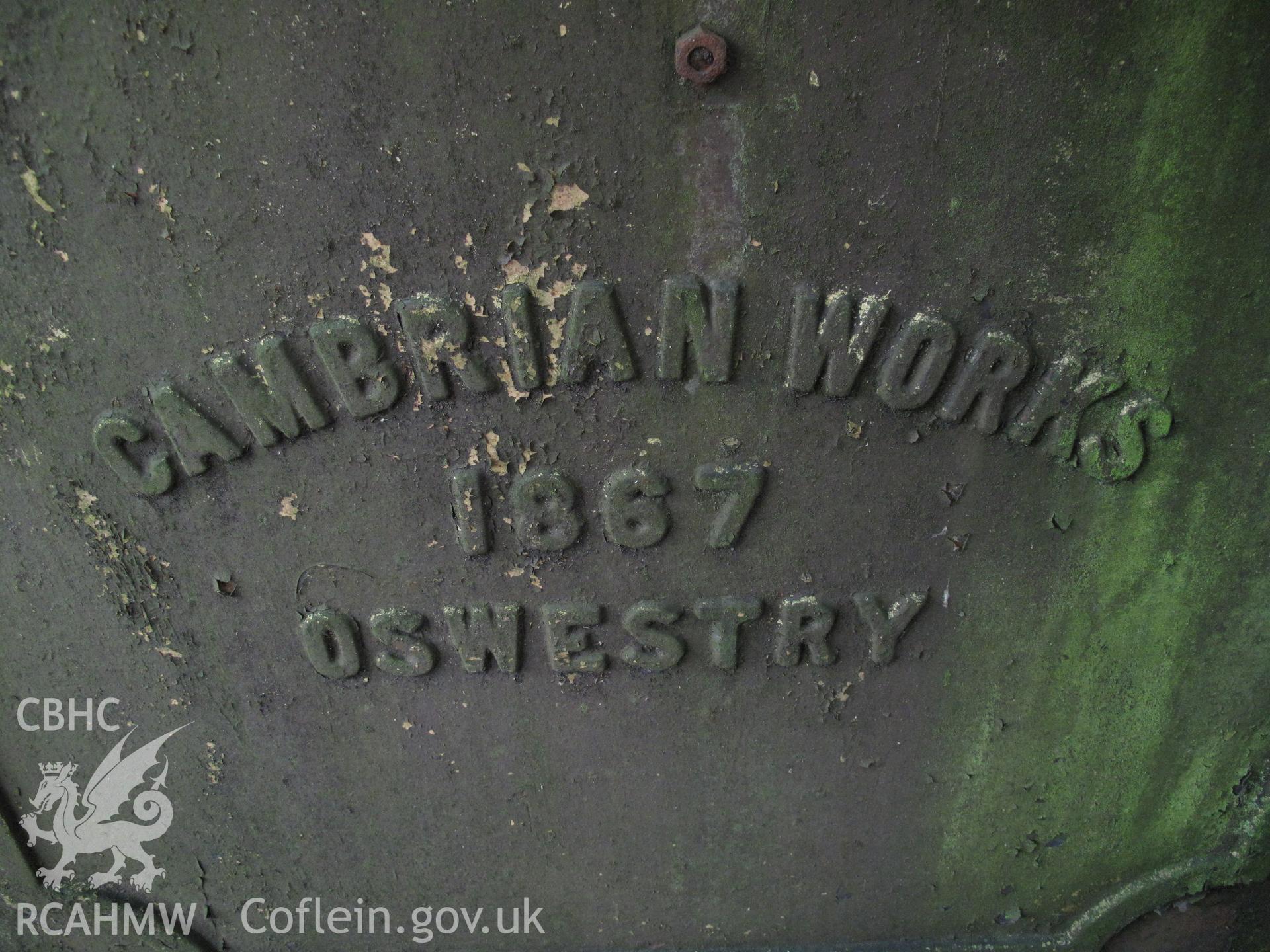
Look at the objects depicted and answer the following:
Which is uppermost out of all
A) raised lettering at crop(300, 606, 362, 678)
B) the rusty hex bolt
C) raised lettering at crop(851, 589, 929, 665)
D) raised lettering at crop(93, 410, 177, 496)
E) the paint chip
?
the rusty hex bolt

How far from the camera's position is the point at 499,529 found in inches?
38.3

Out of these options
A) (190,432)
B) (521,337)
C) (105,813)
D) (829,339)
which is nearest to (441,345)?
(521,337)

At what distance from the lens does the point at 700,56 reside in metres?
0.77

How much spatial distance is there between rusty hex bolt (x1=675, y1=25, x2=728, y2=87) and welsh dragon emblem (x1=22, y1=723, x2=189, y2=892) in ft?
3.31

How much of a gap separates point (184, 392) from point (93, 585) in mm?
303

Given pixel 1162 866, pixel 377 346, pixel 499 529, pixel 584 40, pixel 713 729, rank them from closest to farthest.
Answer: pixel 584 40
pixel 377 346
pixel 499 529
pixel 713 729
pixel 1162 866

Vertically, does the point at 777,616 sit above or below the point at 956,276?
below

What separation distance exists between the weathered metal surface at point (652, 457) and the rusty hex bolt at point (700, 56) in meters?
0.01

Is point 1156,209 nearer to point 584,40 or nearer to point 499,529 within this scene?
point 584,40

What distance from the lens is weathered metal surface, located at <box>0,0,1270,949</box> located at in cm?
79

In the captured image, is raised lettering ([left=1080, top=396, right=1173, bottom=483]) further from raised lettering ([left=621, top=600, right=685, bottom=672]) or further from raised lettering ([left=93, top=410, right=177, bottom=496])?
raised lettering ([left=93, top=410, right=177, bottom=496])

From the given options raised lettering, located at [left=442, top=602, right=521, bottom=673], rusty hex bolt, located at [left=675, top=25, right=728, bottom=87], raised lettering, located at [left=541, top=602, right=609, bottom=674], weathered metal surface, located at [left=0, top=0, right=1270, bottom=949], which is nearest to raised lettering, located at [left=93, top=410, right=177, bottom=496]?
weathered metal surface, located at [left=0, top=0, right=1270, bottom=949]

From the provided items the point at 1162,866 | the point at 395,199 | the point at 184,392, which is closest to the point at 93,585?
the point at 184,392

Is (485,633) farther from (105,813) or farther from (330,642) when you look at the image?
(105,813)
